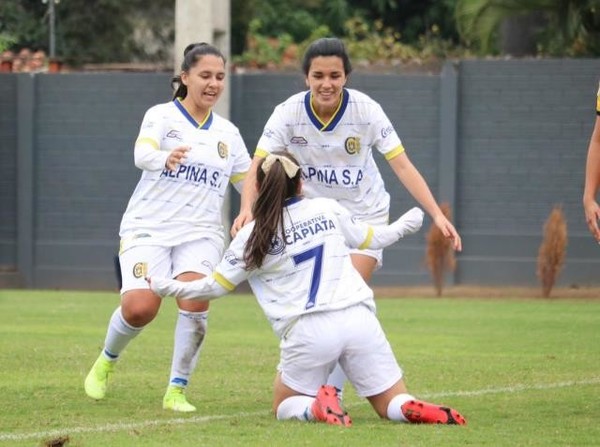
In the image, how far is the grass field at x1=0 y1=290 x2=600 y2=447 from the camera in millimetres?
7766

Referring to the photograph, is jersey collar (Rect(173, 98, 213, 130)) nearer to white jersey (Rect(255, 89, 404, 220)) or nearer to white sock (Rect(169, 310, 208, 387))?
white jersey (Rect(255, 89, 404, 220))

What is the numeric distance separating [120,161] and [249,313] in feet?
18.3

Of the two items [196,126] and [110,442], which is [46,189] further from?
[110,442]

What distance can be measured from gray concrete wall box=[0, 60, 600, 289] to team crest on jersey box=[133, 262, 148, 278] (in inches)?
469

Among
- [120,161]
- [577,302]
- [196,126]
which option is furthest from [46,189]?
[196,126]

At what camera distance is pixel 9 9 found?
3212 centimetres

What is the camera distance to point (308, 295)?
7984mm

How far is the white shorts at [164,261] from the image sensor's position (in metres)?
8.98

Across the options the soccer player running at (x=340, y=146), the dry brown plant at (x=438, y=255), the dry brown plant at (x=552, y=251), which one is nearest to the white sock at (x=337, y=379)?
the soccer player running at (x=340, y=146)

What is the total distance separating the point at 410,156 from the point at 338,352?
1307 centimetres

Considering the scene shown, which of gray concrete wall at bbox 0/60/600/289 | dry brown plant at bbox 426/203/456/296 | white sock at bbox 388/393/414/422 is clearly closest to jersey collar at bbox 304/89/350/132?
white sock at bbox 388/393/414/422

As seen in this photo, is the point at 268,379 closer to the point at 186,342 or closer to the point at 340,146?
the point at 186,342

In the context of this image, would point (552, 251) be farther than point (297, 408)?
Yes

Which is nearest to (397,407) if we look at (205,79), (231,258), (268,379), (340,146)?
(231,258)
